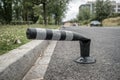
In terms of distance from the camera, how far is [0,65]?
9.30 ft

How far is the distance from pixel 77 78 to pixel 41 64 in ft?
3.96

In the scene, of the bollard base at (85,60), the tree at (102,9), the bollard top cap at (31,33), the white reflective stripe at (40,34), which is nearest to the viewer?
the bollard top cap at (31,33)

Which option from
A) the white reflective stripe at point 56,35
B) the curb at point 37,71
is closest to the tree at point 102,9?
the curb at point 37,71

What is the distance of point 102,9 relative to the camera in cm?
6288

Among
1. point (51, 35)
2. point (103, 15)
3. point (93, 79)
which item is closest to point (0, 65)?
point (51, 35)

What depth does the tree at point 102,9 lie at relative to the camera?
6266 centimetres

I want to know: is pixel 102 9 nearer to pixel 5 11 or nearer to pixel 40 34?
pixel 5 11

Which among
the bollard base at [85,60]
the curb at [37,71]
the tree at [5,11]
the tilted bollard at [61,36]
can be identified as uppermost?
the tree at [5,11]

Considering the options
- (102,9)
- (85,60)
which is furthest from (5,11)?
(85,60)

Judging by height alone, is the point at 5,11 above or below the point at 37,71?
above

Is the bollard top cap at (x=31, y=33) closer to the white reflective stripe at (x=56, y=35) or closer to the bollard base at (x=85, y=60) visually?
the white reflective stripe at (x=56, y=35)

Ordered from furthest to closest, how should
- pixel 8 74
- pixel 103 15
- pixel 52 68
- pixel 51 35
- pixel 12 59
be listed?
pixel 103 15 < pixel 52 68 < pixel 51 35 < pixel 12 59 < pixel 8 74

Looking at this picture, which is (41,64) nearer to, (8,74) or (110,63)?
(110,63)

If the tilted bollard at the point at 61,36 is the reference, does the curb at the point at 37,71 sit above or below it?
below
